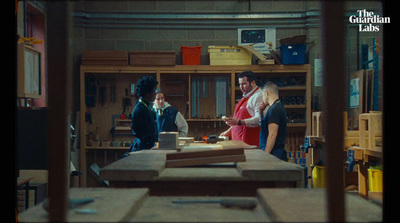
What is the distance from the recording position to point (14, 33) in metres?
2.60

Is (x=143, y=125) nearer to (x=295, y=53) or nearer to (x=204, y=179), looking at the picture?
(x=204, y=179)

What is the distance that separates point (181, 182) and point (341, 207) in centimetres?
110

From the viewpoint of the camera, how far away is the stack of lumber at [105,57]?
583 cm

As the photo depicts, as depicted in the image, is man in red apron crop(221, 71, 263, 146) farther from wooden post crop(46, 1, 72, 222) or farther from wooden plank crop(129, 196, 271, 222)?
wooden post crop(46, 1, 72, 222)

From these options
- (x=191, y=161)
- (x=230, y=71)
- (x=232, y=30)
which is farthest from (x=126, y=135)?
(x=191, y=161)

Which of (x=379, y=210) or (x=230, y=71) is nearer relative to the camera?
(x=379, y=210)

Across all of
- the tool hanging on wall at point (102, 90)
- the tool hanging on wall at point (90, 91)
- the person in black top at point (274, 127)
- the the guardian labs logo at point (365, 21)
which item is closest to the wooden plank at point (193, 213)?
the person in black top at point (274, 127)

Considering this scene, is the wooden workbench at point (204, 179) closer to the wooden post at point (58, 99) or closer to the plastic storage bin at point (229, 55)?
the wooden post at point (58, 99)

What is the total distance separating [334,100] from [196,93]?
17.8ft

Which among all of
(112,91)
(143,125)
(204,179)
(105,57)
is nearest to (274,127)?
(143,125)

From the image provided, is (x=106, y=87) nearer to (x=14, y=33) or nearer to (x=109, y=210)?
(x=14, y=33)

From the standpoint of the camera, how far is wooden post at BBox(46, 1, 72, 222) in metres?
0.85

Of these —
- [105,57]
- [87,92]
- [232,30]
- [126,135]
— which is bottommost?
[126,135]

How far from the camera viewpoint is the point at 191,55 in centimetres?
601
